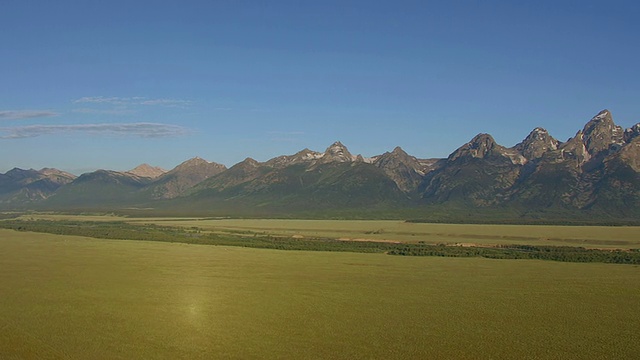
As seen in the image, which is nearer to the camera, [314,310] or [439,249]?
[314,310]

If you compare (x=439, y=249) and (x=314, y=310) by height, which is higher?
(x=439, y=249)

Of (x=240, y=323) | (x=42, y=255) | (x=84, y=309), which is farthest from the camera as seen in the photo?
(x=42, y=255)

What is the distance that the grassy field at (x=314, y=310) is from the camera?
4191 centimetres

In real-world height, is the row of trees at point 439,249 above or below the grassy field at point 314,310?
above

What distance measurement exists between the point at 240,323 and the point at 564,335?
23.6m

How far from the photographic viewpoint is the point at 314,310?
5353 centimetres

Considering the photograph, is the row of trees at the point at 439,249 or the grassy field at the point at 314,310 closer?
the grassy field at the point at 314,310

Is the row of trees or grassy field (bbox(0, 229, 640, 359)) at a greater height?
the row of trees

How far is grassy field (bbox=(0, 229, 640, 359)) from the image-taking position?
137 feet

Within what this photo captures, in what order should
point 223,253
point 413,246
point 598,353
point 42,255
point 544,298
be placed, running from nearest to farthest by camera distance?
point 598,353 → point 544,298 → point 42,255 → point 223,253 → point 413,246

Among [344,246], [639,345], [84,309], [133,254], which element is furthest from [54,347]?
[344,246]

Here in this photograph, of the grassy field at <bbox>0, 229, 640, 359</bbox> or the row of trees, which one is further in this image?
the row of trees

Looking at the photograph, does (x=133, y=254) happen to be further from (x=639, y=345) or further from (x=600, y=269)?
(x=639, y=345)

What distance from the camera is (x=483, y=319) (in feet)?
166
